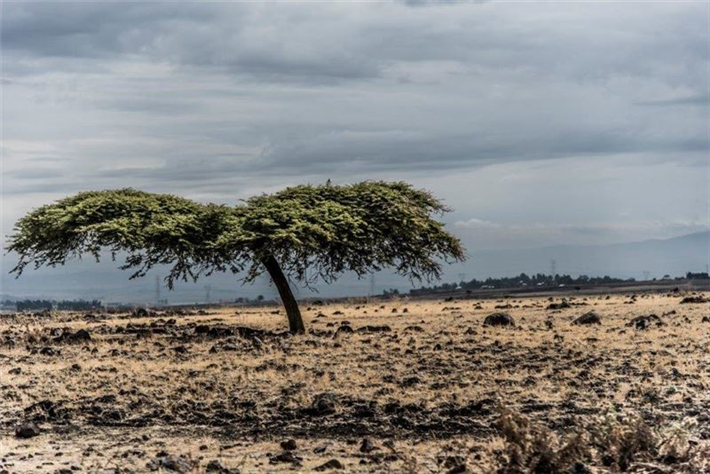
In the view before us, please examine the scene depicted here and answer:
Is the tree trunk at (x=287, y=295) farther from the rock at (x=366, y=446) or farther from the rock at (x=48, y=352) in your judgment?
the rock at (x=366, y=446)

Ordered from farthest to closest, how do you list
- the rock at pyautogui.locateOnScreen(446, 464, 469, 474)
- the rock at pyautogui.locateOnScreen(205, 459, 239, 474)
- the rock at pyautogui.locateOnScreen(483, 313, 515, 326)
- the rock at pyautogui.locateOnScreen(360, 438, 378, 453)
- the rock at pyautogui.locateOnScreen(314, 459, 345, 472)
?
the rock at pyautogui.locateOnScreen(483, 313, 515, 326)
the rock at pyautogui.locateOnScreen(360, 438, 378, 453)
the rock at pyautogui.locateOnScreen(314, 459, 345, 472)
the rock at pyautogui.locateOnScreen(205, 459, 239, 474)
the rock at pyautogui.locateOnScreen(446, 464, 469, 474)

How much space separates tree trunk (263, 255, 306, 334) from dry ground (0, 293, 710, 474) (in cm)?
203

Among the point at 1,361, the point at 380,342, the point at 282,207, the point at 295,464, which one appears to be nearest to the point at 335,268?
the point at 282,207

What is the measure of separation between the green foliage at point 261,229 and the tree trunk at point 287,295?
0.65 m

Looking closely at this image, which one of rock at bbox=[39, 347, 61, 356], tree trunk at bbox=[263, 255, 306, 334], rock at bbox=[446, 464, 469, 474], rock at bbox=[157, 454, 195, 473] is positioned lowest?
rock at bbox=[157, 454, 195, 473]

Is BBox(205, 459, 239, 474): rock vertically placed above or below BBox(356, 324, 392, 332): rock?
below

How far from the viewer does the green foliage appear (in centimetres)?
3644

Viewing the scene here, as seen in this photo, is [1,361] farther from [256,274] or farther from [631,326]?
[631,326]

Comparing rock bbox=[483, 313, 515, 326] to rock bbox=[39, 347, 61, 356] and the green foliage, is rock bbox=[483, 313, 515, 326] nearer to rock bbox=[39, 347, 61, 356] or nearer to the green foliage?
the green foliage

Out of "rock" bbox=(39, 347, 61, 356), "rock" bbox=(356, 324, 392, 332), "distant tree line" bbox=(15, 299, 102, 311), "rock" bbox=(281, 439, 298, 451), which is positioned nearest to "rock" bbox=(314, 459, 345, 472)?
"rock" bbox=(281, 439, 298, 451)

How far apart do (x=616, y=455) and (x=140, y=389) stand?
1312cm

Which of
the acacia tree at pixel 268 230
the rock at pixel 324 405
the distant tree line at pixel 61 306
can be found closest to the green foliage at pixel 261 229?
the acacia tree at pixel 268 230

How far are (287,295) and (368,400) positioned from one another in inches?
731

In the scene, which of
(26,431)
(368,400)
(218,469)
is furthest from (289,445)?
(26,431)
